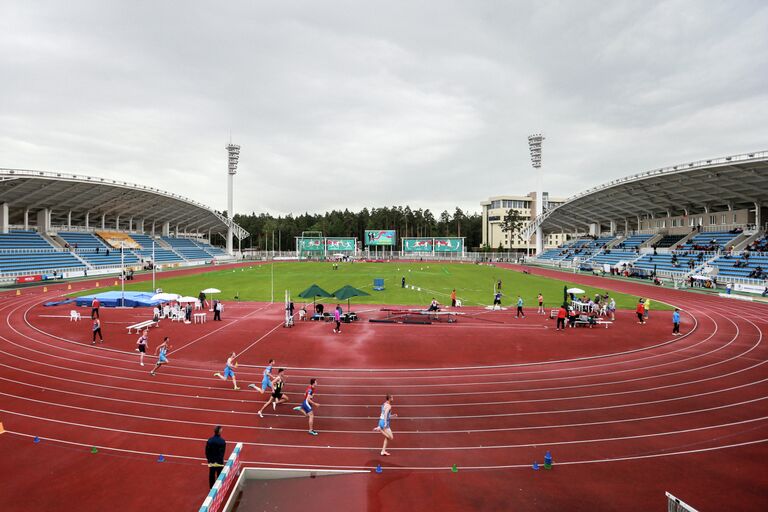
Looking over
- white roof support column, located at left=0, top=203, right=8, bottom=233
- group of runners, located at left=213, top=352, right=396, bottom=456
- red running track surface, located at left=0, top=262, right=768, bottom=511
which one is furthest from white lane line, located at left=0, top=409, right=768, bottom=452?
white roof support column, located at left=0, top=203, right=8, bottom=233

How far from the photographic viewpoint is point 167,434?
968 centimetres

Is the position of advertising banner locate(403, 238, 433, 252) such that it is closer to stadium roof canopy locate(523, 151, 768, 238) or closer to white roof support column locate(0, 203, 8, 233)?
stadium roof canopy locate(523, 151, 768, 238)

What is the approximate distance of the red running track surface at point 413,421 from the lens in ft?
24.4

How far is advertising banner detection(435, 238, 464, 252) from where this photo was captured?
93.1 metres

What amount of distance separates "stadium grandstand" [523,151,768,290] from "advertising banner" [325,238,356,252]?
45605mm

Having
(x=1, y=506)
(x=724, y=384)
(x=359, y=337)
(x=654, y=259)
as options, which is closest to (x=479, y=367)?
(x=359, y=337)

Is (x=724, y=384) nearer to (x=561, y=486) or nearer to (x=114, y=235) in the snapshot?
(x=561, y=486)

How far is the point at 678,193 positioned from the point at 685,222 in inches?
391

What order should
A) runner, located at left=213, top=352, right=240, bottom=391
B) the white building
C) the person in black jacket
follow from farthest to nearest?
the white building, runner, located at left=213, top=352, right=240, bottom=391, the person in black jacket

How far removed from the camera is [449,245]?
307ft

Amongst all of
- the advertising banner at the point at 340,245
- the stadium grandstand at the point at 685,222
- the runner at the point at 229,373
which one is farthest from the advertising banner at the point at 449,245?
the runner at the point at 229,373

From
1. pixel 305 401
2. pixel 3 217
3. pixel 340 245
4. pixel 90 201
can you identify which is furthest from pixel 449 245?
pixel 305 401

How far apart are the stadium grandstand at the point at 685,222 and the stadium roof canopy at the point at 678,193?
0.26 feet

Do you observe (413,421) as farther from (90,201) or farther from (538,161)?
(538,161)
